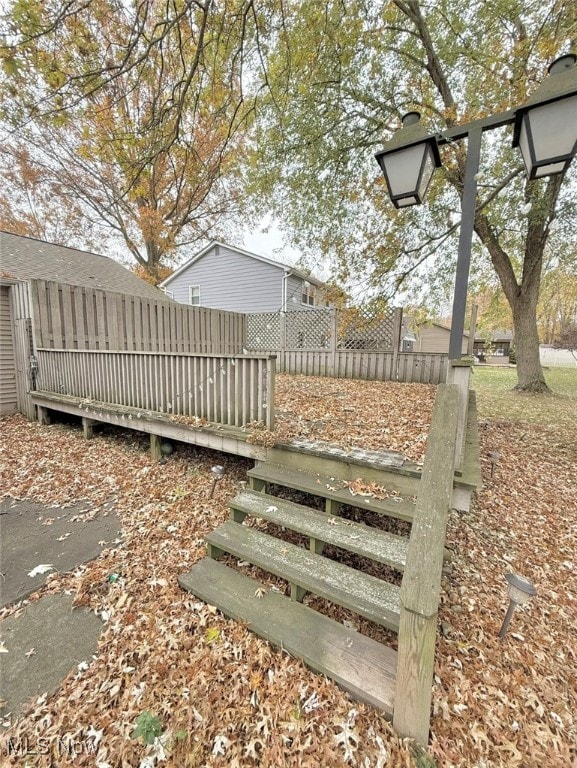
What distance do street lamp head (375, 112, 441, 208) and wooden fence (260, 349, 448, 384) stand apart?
199 inches

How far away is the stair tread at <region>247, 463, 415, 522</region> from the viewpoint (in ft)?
7.30

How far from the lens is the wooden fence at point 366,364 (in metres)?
7.69

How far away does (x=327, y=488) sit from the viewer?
2.52 meters

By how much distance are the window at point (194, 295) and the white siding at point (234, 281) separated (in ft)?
0.55

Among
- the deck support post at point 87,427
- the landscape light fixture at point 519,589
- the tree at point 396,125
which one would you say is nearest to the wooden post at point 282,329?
the tree at point 396,125

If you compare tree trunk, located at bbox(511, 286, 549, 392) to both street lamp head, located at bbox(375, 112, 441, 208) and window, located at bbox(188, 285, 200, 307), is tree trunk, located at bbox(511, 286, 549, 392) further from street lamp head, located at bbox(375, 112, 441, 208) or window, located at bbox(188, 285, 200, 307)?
window, located at bbox(188, 285, 200, 307)

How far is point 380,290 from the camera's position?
19.8ft

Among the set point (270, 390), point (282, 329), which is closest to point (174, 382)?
point (270, 390)

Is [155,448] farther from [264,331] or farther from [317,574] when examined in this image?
[264,331]

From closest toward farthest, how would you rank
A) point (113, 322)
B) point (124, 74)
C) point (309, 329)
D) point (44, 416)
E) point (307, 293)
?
point (124, 74)
point (44, 416)
point (113, 322)
point (309, 329)
point (307, 293)

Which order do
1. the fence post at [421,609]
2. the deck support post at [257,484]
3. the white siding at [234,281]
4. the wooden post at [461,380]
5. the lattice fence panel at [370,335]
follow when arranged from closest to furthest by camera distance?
the fence post at [421,609]
the wooden post at [461,380]
the deck support post at [257,484]
the lattice fence panel at [370,335]
the white siding at [234,281]

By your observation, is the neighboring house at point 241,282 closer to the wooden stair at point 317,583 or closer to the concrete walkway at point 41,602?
the concrete walkway at point 41,602

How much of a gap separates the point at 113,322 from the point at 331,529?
6.83 m

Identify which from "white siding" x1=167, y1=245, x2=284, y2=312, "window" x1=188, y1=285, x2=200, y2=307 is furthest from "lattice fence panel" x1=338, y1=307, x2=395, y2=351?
"window" x1=188, y1=285, x2=200, y2=307
